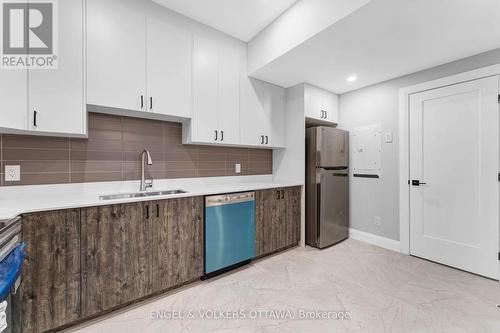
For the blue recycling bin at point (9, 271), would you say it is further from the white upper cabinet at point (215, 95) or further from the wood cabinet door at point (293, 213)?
the wood cabinet door at point (293, 213)

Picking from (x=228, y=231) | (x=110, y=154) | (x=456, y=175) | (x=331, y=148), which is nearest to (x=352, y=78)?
(x=331, y=148)

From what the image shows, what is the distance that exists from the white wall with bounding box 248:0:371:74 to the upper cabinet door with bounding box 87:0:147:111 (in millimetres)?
1256

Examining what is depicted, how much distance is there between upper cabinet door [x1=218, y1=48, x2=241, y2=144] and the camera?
2.58 m

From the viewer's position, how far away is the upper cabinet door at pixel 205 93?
2.37 metres

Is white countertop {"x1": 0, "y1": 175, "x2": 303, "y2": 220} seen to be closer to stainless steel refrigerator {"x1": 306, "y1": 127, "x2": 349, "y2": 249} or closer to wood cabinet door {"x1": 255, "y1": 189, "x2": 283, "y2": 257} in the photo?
wood cabinet door {"x1": 255, "y1": 189, "x2": 283, "y2": 257}

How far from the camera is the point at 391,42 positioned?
2.05m

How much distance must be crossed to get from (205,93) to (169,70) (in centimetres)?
44

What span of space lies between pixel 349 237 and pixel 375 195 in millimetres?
810

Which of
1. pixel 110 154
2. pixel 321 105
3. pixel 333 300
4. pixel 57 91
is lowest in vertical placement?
pixel 333 300

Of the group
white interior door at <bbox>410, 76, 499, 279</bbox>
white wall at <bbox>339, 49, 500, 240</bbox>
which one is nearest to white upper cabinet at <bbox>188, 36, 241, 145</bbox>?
white wall at <bbox>339, 49, 500, 240</bbox>

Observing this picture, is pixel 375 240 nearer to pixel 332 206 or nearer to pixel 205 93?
pixel 332 206

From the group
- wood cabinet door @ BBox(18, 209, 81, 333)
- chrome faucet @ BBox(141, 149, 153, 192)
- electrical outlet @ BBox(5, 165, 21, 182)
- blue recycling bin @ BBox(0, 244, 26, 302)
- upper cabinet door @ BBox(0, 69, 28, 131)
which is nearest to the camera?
blue recycling bin @ BBox(0, 244, 26, 302)

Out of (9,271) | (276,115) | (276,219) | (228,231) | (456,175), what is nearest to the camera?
(9,271)

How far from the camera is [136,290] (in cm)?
176
